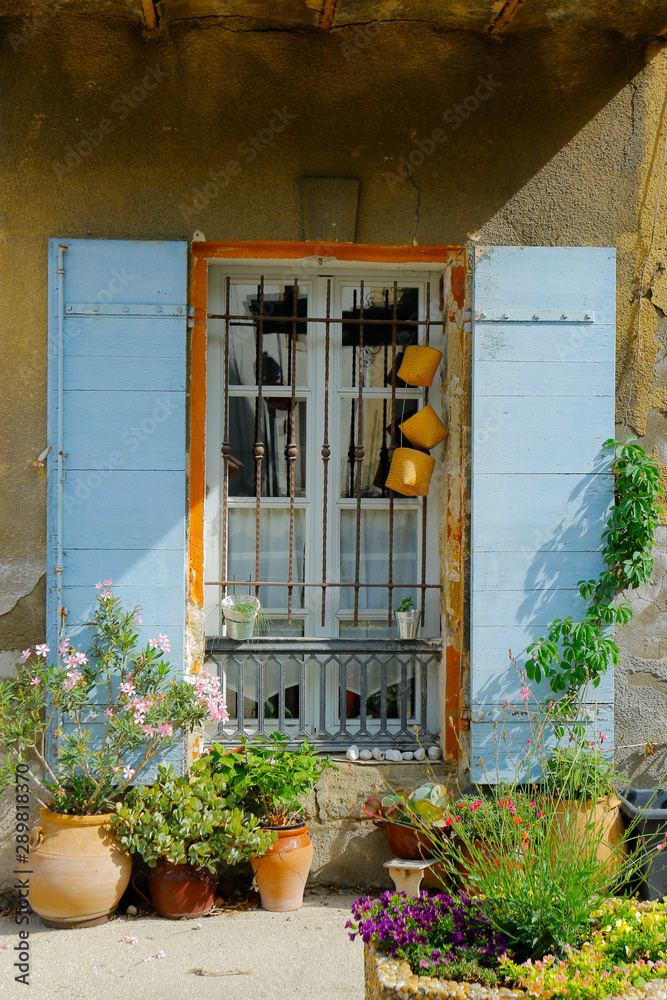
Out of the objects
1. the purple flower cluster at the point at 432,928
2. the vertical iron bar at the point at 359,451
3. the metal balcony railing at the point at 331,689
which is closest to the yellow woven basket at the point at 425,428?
the vertical iron bar at the point at 359,451

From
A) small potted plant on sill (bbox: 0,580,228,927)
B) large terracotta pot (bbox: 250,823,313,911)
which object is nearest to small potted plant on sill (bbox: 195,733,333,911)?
large terracotta pot (bbox: 250,823,313,911)

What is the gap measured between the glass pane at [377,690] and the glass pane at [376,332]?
1.32 meters

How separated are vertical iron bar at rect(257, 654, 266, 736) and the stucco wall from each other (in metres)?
0.41

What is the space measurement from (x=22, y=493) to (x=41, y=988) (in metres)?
1.85

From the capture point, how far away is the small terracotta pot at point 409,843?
3195mm

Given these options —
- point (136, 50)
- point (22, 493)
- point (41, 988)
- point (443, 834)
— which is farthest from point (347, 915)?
point (136, 50)

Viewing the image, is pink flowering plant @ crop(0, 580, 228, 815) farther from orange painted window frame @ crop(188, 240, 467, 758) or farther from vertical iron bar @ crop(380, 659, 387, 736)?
vertical iron bar @ crop(380, 659, 387, 736)

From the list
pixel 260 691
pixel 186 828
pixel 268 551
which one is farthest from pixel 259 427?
pixel 186 828

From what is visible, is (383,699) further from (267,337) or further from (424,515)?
(267,337)

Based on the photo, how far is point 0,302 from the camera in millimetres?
3443

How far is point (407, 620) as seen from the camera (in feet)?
11.9

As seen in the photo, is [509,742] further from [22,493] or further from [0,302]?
[0,302]

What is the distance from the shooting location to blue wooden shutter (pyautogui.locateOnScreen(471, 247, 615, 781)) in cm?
344

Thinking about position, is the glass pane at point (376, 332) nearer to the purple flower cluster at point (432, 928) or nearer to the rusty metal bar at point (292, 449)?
the rusty metal bar at point (292, 449)
